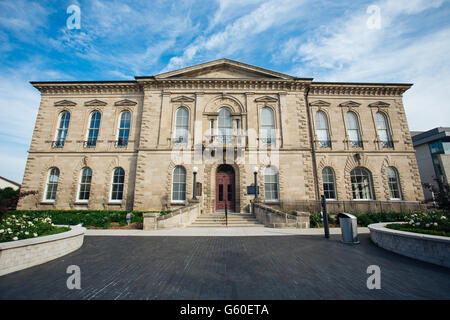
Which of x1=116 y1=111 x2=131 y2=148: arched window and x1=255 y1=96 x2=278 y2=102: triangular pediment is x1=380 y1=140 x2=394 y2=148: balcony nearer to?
x1=255 y1=96 x2=278 y2=102: triangular pediment

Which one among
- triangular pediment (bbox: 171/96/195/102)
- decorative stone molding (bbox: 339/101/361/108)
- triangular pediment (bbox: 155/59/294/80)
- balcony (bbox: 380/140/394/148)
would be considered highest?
triangular pediment (bbox: 155/59/294/80)

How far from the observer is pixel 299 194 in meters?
14.5

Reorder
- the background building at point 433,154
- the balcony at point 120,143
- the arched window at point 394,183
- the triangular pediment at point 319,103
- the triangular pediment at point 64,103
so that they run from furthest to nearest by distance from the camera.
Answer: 1. the background building at point 433,154
2. the triangular pediment at point 319,103
3. the triangular pediment at point 64,103
4. the balcony at point 120,143
5. the arched window at point 394,183

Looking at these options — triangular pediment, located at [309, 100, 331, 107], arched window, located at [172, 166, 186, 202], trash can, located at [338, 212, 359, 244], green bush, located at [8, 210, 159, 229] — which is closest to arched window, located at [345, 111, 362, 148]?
triangular pediment, located at [309, 100, 331, 107]

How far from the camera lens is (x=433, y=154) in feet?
83.1

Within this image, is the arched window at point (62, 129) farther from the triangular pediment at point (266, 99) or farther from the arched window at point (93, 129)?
the triangular pediment at point (266, 99)

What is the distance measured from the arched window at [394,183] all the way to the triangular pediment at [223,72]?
509 inches

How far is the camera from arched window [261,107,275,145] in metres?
15.6

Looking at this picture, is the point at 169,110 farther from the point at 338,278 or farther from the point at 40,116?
the point at 338,278

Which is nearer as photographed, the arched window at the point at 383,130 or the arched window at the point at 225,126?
the arched window at the point at 225,126

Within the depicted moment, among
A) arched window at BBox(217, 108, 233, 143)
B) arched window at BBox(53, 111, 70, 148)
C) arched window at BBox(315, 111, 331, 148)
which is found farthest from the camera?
arched window at BBox(315, 111, 331, 148)

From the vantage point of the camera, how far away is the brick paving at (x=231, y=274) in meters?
3.22

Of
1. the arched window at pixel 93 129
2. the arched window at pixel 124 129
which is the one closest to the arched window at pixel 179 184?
the arched window at pixel 124 129

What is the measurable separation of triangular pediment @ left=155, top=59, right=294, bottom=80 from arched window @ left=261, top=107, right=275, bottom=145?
3.53 meters
